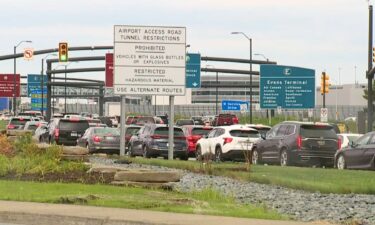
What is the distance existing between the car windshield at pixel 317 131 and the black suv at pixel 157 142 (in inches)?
365

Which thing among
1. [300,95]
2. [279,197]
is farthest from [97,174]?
[300,95]

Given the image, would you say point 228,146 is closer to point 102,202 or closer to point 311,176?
point 311,176

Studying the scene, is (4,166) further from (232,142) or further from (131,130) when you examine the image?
(131,130)

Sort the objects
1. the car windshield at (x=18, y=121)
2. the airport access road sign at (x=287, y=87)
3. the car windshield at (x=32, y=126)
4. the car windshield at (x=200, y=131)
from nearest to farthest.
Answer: the car windshield at (x=200, y=131)
the airport access road sign at (x=287, y=87)
the car windshield at (x=32, y=126)
the car windshield at (x=18, y=121)

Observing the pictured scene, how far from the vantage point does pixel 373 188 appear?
17172mm

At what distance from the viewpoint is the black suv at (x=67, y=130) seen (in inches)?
1705

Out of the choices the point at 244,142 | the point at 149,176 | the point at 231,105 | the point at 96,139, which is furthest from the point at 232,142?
the point at 231,105

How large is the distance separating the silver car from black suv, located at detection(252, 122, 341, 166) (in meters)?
11.3

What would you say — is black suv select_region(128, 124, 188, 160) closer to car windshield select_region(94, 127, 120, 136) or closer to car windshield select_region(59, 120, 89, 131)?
car windshield select_region(94, 127, 120, 136)

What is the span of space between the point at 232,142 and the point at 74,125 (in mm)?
14299

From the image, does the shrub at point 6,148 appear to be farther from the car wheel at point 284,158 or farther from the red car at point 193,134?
the red car at point 193,134

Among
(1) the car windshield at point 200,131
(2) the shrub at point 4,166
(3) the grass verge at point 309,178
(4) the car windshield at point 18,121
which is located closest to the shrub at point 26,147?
(2) the shrub at point 4,166

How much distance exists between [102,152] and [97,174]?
1945 centimetres

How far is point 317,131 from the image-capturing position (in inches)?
1145
